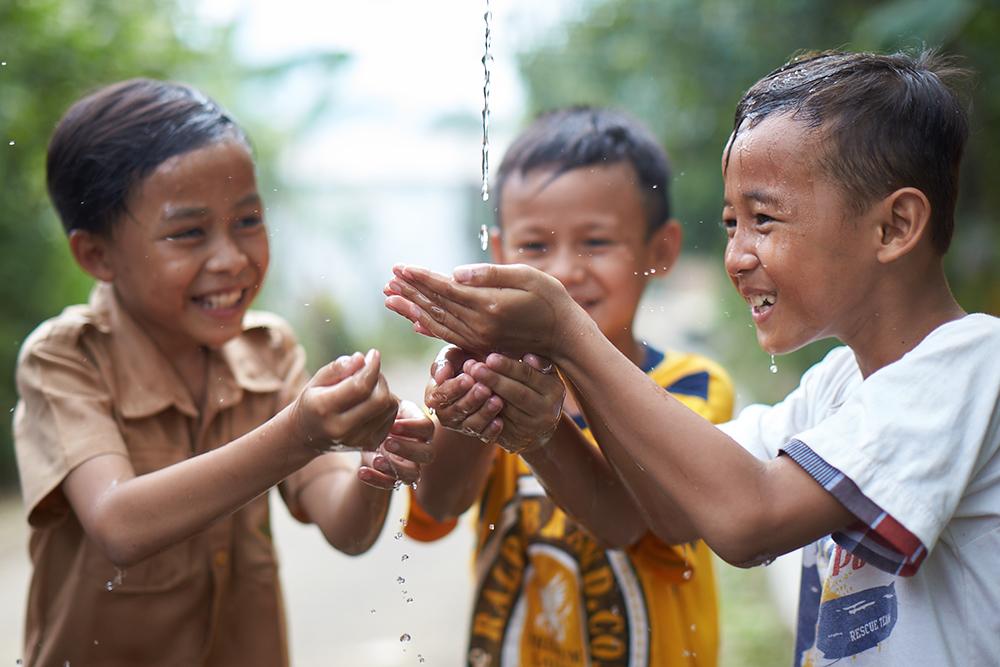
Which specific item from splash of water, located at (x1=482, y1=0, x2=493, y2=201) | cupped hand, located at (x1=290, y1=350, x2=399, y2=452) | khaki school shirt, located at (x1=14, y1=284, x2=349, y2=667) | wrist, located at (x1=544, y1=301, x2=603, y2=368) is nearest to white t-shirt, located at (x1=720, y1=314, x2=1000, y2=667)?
wrist, located at (x1=544, y1=301, x2=603, y2=368)

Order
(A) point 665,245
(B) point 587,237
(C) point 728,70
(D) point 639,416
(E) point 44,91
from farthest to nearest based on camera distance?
1. (C) point 728,70
2. (E) point 44,91
3. (A) point 665,245
4. (B) point 587,237
5. (D) point 639,416

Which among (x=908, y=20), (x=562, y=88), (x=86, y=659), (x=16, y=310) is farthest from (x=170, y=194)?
(x=562, y=88)

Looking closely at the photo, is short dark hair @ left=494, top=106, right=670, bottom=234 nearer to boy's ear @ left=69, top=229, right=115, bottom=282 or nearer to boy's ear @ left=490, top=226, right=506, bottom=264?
boy's ear @ left=490, top=226, right=506, bottom=264

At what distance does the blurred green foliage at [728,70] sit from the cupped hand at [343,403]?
1.53 meters

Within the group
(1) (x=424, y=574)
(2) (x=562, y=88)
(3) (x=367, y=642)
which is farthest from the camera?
(2) (x=562, y=88)

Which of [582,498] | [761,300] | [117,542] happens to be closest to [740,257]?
[761,300]

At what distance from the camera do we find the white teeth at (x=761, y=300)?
172 cm

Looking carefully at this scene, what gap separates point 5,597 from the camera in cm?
502

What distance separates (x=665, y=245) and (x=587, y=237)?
0.91 feet

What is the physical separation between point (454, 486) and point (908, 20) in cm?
211

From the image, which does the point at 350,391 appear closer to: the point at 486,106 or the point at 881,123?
the point at 486,106

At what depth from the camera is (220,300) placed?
7.20 feet

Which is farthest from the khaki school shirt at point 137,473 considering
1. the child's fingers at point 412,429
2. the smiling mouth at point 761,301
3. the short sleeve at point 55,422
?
the smiling mouth at point 761,301

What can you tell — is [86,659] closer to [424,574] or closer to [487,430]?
[487,430]
